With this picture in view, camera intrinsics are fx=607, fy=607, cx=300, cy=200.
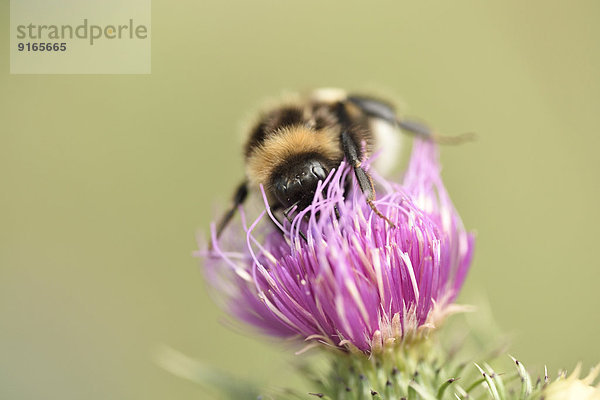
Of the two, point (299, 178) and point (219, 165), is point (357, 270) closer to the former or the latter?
point (299, 178)

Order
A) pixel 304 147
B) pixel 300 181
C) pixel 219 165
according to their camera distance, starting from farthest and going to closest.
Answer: pixel 219 165, pixel 304 147, pixel 300 181

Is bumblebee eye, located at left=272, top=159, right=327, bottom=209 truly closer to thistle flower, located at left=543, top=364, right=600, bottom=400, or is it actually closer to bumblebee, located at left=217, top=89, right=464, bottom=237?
bumblebee, located at left=217, top=89, right=464, bottom=237

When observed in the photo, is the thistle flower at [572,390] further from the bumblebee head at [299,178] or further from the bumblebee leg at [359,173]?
the bumblebee head at [299,178]

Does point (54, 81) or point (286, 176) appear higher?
point (54, 81)

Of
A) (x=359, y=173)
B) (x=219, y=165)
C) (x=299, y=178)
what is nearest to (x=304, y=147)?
(x=299, y=178)

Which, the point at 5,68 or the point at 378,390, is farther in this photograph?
the point at 5,68

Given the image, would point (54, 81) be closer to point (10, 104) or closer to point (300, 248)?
point (10, 104)

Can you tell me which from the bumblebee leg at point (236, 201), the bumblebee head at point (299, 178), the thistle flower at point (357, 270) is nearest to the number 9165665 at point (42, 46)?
the bumblebee leg at point (236, 201)

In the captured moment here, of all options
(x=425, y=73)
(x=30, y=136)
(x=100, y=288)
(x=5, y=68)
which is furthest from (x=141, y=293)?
(x=425, y=73)
